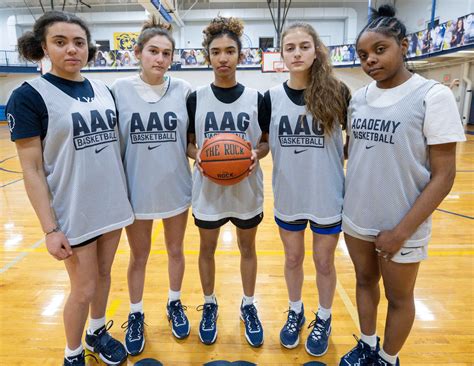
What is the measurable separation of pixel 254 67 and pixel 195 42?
391cm

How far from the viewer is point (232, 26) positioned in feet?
5.55

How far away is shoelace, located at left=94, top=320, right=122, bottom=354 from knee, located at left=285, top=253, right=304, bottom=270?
1.02 meters

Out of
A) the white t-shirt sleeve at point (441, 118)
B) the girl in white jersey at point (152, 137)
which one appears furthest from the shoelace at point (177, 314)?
the white t-shirt sleeve at point (441, 118)

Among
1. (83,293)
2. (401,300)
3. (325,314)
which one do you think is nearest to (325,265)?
(325,314)

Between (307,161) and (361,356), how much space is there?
3.35 feet

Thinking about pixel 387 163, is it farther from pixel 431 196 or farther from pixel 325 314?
pixel 325 314

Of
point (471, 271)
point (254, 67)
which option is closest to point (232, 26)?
point (471, 271)

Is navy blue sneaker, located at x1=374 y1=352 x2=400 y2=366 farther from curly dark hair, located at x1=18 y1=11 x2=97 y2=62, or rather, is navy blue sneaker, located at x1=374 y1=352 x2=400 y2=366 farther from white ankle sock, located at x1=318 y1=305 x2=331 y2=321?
curly dark hair, located at x1=18 y1=11 x2=97 y2=62

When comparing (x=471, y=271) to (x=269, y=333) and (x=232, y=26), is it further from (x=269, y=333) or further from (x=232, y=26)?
(x=232, y=26)

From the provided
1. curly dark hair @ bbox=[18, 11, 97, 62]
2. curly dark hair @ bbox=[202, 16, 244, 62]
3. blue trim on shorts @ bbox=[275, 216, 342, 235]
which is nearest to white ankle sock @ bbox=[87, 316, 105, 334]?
blue trim on shorts @ bbox=[275, 216, 342, 235]

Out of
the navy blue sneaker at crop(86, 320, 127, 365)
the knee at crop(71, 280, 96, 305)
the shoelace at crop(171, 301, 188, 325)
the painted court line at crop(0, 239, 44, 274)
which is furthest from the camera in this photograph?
the painted court line at crop(0, 239, 44, 274)

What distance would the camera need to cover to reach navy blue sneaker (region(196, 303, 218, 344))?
189 centimetres

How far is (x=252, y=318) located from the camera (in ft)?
6.42

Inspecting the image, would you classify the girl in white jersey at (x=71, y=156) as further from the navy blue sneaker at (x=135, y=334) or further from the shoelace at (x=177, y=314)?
the shoelace at (x=177, y=314)
